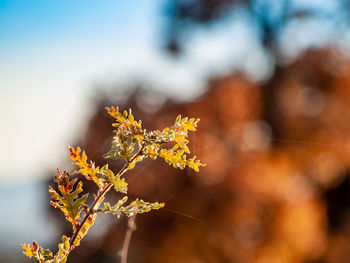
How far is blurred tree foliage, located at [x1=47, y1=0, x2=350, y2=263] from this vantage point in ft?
20.9

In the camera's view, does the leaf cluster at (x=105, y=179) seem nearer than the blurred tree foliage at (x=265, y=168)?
Yes

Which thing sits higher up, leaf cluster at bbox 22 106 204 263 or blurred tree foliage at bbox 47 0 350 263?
blurred tree foliage at bbox 47 0 350 263

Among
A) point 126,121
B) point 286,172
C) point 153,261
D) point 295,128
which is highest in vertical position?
point 295,128

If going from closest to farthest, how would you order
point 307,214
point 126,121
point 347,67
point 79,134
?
point 126,121 < point 307,214 < point 347,67 < point 79,134

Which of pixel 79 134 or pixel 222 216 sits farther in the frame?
pixel 79 134

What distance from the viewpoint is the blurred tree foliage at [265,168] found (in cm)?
637

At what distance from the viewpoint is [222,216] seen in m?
6.56

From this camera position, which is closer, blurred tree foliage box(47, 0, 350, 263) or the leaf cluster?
the leaf cluster

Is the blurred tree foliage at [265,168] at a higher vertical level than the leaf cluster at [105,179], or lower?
higher

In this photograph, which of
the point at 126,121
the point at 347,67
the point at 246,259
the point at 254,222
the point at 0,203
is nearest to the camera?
the point at 126,121

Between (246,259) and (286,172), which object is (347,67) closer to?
(286,172)

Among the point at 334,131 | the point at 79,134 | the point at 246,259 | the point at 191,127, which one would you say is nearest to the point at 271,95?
the point at 334,131

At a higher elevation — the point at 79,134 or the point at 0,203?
the point at 79,134

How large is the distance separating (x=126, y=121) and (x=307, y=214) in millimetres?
7080
